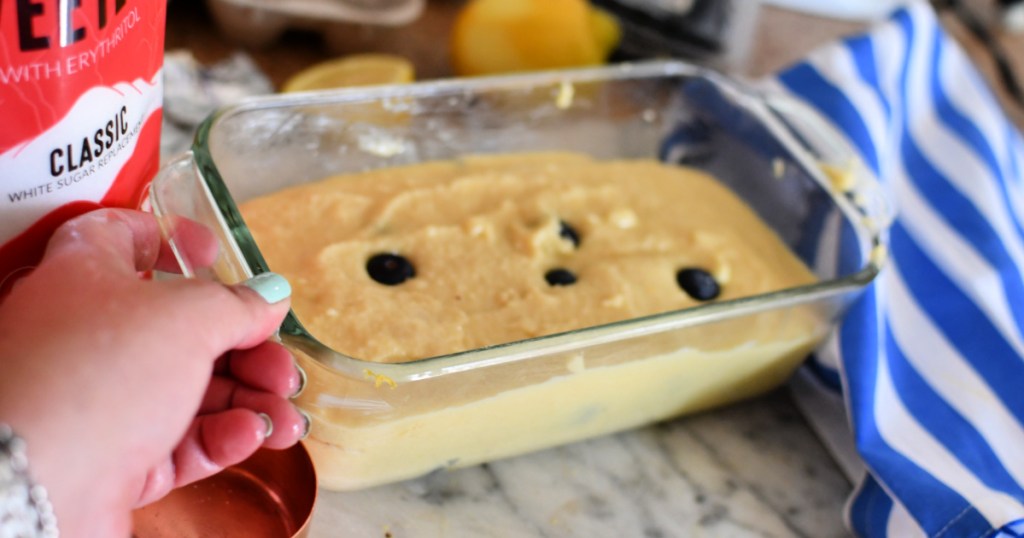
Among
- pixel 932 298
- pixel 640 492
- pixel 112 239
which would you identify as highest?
pixel 112 239

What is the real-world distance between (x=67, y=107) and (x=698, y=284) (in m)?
0.47

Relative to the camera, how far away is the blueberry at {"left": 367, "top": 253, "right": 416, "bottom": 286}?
0.70 meters

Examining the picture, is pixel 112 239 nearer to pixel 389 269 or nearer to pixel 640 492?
pixel 389 269

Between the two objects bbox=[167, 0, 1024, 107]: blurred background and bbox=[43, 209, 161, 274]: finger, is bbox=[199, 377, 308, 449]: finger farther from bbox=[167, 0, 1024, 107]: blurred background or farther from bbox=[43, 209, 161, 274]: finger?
bbox=[167, 0, 1024, 107]: blurred background

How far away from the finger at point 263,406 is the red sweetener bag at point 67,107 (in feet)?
0.39

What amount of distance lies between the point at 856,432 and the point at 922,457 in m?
0.05

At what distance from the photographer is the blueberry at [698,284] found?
756mm

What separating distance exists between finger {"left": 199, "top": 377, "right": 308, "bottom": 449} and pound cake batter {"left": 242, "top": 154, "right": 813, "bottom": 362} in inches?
3.7

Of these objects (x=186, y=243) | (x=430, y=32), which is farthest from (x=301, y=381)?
(x=430, y=32)

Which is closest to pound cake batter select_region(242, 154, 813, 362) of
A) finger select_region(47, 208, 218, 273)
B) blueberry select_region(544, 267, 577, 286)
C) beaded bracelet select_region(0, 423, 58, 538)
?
blueberry select_region(544, 267, 577, 286)

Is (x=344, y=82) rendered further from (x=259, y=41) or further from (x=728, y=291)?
(x=728, y=291)

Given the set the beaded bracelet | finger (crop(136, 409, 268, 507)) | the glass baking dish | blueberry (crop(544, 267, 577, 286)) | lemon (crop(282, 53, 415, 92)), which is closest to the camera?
the beaded bracelet

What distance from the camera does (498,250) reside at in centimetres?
75

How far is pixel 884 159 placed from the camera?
96cm
